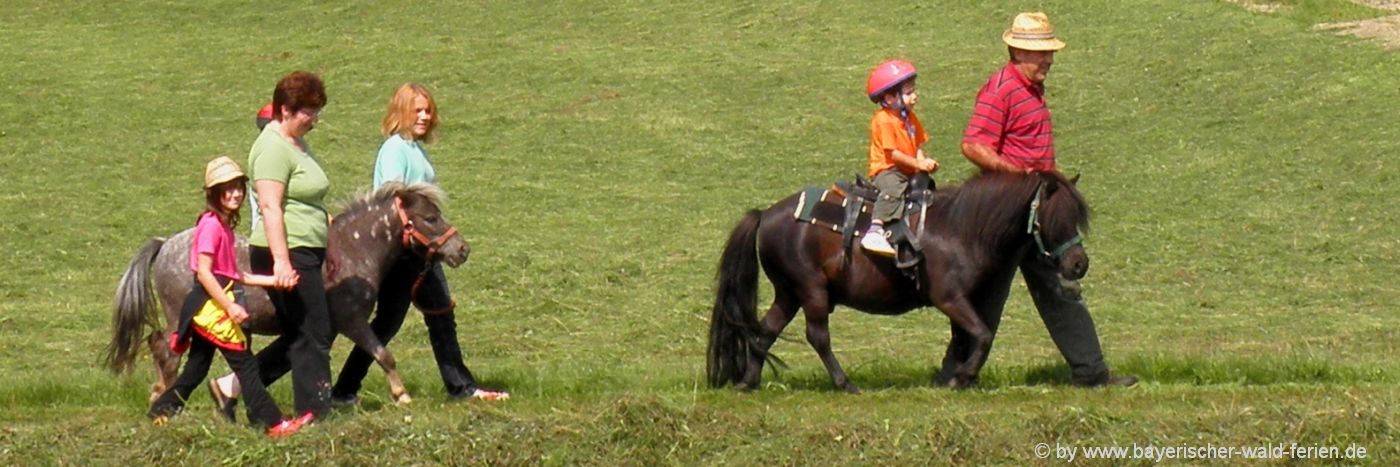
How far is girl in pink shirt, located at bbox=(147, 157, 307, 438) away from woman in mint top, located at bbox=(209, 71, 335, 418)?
0.11 metres

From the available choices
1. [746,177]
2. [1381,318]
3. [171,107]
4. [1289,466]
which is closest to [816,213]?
[1289,466]

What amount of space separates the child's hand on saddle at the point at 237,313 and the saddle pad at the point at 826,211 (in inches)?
108

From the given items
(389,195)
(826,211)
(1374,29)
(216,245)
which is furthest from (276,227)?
(1374,29)

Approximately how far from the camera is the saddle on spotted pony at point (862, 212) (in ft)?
30.8

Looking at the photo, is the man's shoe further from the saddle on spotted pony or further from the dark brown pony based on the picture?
the saddle on spotted pony

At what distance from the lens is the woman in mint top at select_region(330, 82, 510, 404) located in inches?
368

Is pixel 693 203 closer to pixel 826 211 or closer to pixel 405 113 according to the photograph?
pixel 826 211

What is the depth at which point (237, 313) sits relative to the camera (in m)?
8.22

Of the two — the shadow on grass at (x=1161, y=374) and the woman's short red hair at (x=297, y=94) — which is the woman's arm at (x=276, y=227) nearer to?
the woman's short red hair at (x=297, y=94)

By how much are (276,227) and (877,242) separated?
282 centimetres

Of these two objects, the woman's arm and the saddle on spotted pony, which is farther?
the saddle on spotted pony

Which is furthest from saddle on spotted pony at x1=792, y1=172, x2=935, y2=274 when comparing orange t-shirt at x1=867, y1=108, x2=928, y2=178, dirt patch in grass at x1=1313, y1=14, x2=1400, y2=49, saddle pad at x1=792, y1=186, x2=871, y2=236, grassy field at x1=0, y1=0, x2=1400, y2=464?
dirt patch in grass at x1=1313, y1=14, x2=1400, y2=49

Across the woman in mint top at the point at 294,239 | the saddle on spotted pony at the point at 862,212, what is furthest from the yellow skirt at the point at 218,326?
the saddle on spotted pony at the point at 862,212

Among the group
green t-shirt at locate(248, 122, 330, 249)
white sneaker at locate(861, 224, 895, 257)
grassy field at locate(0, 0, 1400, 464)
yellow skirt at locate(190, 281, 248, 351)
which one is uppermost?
green t-shirt at locate(248, 122, 330, 249)
